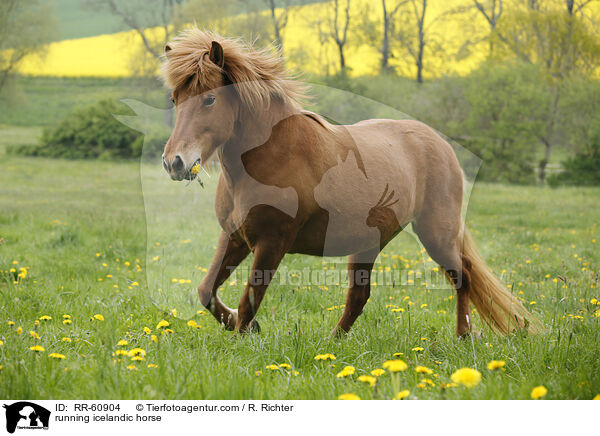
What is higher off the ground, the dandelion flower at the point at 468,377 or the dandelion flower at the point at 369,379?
the dandelion flower at the point at 468,377

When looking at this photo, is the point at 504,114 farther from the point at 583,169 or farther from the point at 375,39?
the point at 375,39

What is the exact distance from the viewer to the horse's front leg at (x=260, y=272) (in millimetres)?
3166

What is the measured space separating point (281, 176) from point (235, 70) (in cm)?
71

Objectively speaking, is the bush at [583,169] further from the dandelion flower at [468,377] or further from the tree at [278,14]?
the dandelion flower at [468,377]

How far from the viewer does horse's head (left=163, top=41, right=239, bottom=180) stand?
8.98ft

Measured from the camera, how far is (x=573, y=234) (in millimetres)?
8836

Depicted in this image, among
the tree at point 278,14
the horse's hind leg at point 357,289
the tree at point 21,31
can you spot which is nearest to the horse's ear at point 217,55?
the horse's hind leg at point 357,289

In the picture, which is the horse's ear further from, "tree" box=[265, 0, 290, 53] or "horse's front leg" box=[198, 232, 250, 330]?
"tree" box=[265, 0, 290, 53]

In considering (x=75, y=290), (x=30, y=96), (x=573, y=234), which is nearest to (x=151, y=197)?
(x=75, y=290)

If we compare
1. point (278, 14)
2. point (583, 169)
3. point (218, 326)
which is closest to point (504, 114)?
point (583, 169)
